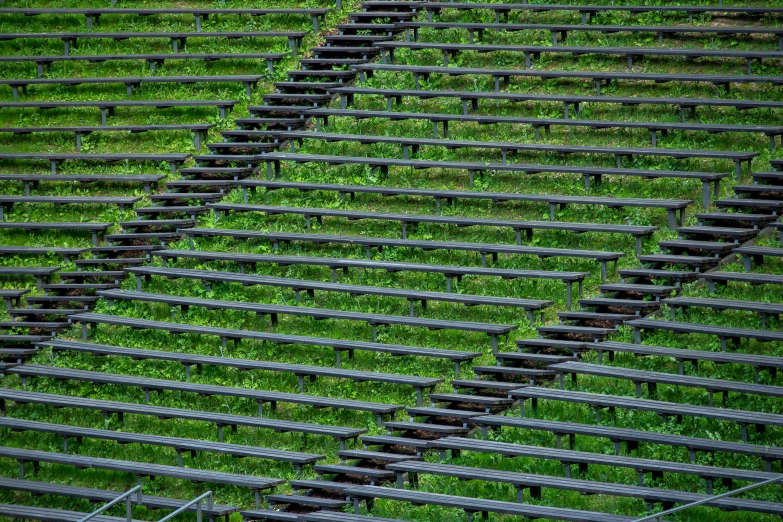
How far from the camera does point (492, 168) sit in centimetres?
1507

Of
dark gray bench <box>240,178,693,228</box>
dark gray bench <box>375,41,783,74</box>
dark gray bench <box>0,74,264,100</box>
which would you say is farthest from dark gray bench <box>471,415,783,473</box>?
dark gray bench <box>0,74,264,100</box>

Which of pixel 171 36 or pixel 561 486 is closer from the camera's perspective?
pixel 561 486

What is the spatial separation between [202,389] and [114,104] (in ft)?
20.8

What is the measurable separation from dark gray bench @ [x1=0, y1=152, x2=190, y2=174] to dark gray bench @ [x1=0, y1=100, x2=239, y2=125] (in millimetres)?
847

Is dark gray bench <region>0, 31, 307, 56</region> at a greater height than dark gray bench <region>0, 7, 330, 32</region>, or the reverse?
dark gray bench <region>0, 7, 330, 32</region>

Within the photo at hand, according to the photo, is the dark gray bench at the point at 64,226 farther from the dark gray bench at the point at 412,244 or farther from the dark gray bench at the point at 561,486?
the dark gray bench at the point at 561,486

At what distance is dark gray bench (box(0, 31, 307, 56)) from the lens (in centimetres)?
1861

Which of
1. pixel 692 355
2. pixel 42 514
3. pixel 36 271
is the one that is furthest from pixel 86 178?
pixel 692 355

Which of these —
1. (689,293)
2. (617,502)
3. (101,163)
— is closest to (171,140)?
(101,163)

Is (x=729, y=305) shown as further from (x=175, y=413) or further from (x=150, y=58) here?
(x=150, y=58)

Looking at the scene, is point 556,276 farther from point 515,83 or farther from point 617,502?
point 515,83

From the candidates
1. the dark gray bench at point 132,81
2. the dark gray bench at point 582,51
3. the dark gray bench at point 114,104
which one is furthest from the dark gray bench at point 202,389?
the dark gray bench at point 582,51

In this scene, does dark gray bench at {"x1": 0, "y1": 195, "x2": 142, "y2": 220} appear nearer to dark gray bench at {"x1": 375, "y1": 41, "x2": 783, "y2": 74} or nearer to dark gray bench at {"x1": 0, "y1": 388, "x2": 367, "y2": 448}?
dark gray bench at {"x1": 0, "y1": 388, "x2": 367, "y2": 448}

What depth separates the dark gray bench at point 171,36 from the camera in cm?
1861
